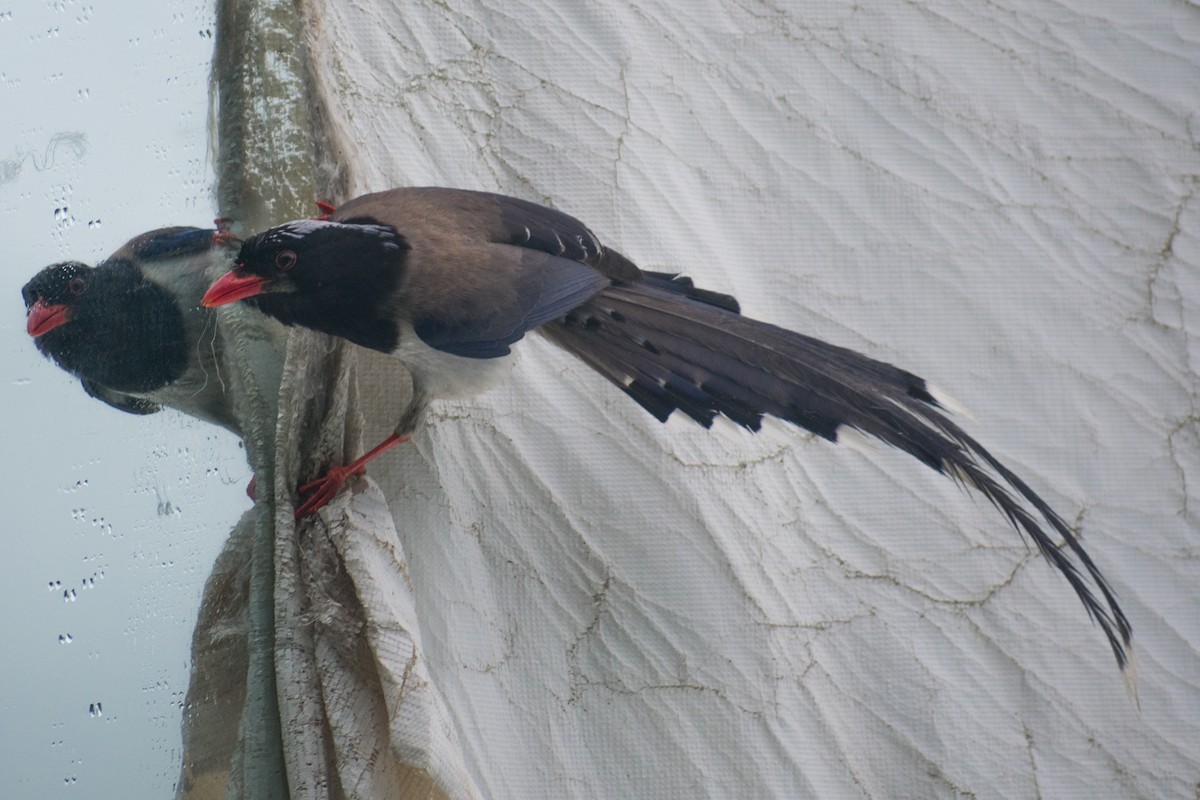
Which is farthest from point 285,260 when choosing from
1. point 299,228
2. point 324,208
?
point 324,208

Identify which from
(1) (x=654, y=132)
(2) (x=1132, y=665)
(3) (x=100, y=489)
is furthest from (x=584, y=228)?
(2) (x=1132, y=665)

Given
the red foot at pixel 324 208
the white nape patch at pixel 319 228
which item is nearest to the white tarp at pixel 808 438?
the red foot at pixel 324 208

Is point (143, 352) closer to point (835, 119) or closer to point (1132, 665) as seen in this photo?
point (835, 119)

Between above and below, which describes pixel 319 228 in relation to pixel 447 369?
above

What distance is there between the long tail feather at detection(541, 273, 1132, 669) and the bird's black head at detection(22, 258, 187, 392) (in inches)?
16.2

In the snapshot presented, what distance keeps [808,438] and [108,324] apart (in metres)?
0.82

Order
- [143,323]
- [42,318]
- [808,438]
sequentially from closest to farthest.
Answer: [42,318], [143,323], [808,438]

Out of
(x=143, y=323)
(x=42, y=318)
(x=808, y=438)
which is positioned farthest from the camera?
(x=808, y=438)

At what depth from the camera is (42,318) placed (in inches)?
35.5


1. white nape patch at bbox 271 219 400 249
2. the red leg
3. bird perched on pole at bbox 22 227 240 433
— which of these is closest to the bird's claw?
the red leg

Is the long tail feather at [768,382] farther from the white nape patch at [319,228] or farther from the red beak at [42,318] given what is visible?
the red beak at [42,318]

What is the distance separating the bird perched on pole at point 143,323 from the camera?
0.92 metres

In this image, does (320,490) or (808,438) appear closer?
(320,490)

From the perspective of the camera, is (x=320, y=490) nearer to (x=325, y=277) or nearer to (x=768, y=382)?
(x=325, y=277)
